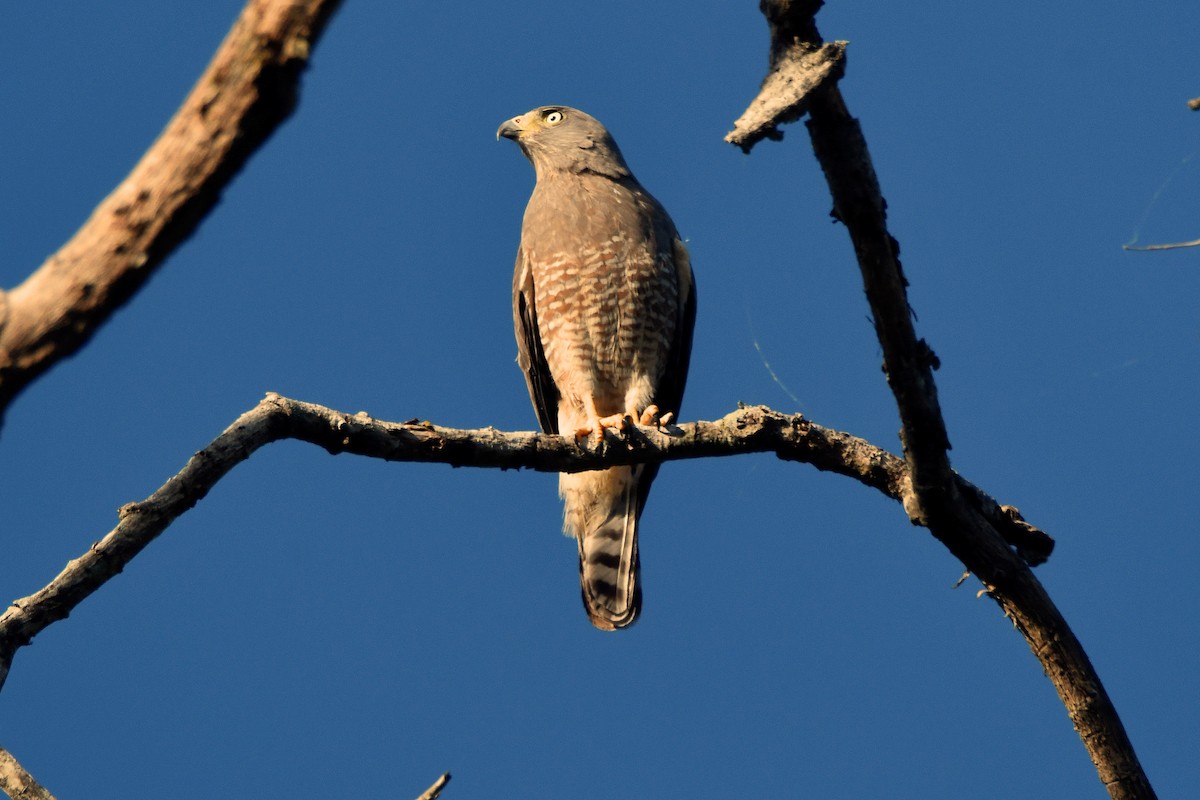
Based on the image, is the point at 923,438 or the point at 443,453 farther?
the point at 443,453

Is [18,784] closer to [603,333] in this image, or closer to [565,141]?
[603,333]

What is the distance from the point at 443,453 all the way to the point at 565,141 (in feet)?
12.5

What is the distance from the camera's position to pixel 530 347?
6.85 m

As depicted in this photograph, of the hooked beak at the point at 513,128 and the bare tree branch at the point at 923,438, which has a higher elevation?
the hooked beak at the point at 513,128

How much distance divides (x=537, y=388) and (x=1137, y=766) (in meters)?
3.75

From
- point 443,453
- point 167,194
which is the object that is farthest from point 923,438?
point 167,194

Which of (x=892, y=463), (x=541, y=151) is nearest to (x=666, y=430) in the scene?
(x=892, y=463)

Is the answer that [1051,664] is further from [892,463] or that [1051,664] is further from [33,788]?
[33,788]

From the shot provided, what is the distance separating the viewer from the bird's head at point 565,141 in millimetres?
7270

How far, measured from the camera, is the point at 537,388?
22.5 feet

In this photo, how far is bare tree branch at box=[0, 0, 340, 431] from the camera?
6.23 ft

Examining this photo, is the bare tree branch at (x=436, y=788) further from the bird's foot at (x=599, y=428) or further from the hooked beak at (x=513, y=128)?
the hooked beak at (x=513, y=128)

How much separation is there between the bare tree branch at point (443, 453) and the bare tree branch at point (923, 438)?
21 centimetres

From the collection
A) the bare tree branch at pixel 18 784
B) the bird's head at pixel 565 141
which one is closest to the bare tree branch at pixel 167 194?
the bare tree branch at pixel 18 784
